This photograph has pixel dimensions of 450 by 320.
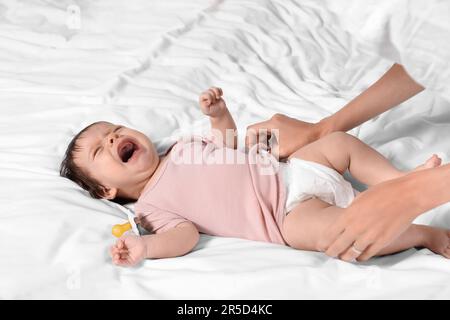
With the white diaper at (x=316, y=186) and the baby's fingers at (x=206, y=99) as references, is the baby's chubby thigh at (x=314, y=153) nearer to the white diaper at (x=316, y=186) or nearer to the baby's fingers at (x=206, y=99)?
the white diaper at (x=316, y=186)

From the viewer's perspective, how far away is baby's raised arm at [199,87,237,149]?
1.41 meters

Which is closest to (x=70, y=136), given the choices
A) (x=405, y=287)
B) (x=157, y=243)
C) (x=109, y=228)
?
(x=109, y=228)

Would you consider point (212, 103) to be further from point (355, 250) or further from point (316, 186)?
point (355, 250)

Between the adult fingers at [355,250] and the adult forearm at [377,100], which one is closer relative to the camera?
the adult fingers at [355,250]

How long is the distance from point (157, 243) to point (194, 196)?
0.56 feet

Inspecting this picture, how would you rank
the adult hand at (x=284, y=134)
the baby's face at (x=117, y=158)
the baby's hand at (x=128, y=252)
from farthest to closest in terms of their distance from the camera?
the adult hand at (x=284, y=134)
the baby's face at (x=117, y=158)
the baby's hand at (x=128, y=252)

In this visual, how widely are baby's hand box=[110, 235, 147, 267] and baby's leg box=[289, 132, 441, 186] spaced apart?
0.41 metres

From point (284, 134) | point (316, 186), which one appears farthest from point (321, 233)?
point (284, 134)

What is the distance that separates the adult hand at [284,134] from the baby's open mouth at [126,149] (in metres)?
0.25

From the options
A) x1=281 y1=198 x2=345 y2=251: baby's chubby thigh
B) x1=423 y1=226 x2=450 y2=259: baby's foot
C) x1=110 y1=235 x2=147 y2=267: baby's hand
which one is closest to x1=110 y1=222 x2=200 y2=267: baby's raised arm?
x1=110 y1=235 x2=147 y2=267: baby's hand

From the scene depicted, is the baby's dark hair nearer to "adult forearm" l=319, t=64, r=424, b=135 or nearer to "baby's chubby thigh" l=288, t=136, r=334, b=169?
"baby's chubby thigh" l=288, t=136, r=334, b=169

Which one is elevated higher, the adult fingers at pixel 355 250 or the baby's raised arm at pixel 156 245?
the adult fingers at pixel 355 250

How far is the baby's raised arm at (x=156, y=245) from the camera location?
108 centimetres

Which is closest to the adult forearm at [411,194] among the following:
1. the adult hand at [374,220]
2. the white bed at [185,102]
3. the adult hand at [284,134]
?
the adult hand at [374,220]
